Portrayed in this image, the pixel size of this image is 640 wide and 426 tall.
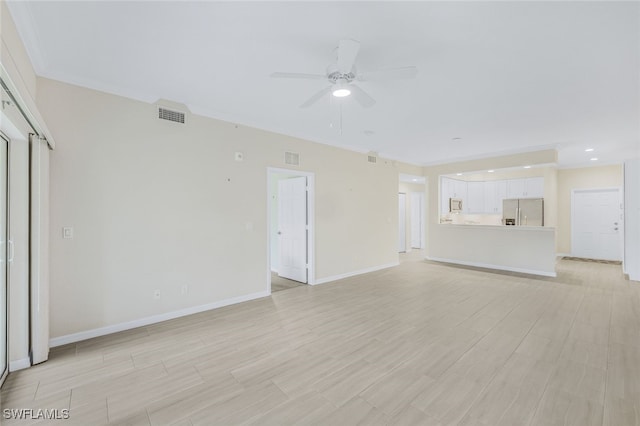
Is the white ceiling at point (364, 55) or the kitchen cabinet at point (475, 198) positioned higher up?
the white ceiling at point (364, 55)

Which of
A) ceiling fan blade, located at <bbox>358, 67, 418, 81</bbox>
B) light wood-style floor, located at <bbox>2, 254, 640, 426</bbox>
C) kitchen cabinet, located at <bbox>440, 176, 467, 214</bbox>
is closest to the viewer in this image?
light wood-style floor, located at <bbox>2, 254, 640, 426</bbox>

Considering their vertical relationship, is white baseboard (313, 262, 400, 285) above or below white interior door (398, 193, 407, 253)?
below

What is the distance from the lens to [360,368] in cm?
252

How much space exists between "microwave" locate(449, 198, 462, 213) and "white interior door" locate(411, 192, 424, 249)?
77.7 inches

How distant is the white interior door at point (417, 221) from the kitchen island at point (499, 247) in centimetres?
245

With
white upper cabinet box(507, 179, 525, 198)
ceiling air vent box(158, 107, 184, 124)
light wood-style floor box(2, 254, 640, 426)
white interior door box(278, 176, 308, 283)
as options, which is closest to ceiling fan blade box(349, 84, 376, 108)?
ceiling air vent box(158, 107, 184, 124)

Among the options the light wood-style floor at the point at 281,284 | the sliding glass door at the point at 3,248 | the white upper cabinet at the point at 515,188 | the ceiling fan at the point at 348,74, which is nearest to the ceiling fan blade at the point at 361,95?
the ceiling fan at the point at 348,74

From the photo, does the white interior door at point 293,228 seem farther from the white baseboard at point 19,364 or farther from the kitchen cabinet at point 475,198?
the kitchen cabinet at point 475,198

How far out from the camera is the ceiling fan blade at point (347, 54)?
2080mm

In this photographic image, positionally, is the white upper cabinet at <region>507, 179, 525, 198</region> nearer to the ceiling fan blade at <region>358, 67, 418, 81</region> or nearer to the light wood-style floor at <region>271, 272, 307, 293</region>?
the light wood-style floor at <region>271, 272, 307, 293</region>

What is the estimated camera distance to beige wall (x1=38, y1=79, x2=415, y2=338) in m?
3.00

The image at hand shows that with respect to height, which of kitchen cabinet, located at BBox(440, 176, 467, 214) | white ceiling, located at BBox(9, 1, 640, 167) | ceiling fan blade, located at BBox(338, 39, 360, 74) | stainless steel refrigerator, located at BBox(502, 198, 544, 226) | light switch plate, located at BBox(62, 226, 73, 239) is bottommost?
light switch plate, located at BBox(62, 226, 73, 239)

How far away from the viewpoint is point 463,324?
11.5 feet

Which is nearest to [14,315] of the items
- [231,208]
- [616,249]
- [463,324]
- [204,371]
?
[204,371]
